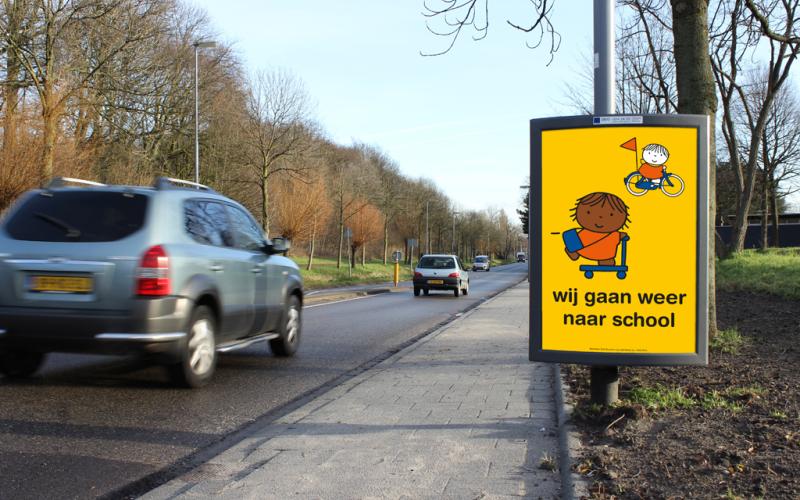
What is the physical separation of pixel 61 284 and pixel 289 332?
3.32 meters

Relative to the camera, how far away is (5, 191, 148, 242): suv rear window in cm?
575

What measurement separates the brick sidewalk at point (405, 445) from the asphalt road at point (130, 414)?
13.0 inches

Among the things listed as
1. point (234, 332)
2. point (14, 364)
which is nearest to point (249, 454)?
point (234, 332)

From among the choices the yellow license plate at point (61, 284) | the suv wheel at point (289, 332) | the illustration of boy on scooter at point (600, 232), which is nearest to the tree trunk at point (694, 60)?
the illustration of boy on scooter at point (600, 232)

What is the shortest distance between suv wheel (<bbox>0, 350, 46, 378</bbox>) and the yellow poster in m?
5.14

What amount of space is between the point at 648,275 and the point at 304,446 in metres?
2.63

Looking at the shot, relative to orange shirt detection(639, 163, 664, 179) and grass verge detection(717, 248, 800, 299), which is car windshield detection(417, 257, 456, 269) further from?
orange shirt detection(639, 163, 664, 179)

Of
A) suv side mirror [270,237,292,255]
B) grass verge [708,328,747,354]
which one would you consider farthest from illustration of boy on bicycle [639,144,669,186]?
suv side mirror [270,237,292,255]

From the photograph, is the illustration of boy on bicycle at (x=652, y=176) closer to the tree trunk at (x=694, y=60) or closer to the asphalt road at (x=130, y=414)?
the tree trunk at (x=694, y=60)

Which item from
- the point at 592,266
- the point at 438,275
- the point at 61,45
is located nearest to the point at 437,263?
the point at 438,275

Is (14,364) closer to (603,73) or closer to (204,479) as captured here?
(204,479)

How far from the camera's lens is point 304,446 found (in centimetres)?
443

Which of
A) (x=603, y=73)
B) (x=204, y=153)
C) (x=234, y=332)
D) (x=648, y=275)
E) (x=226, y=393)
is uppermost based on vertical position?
(x=204, y=153)

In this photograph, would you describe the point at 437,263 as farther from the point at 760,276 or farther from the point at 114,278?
the point at 114,278
